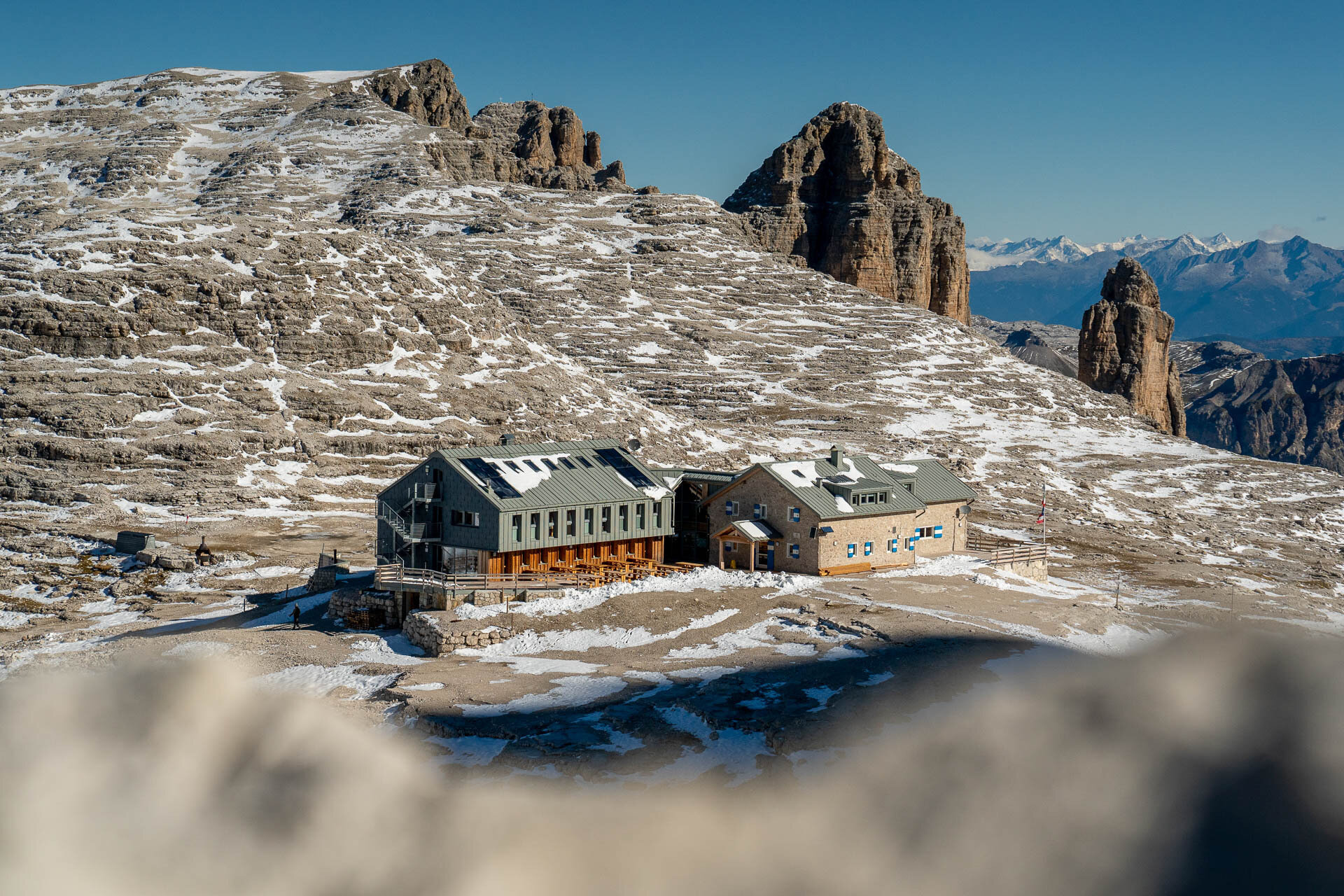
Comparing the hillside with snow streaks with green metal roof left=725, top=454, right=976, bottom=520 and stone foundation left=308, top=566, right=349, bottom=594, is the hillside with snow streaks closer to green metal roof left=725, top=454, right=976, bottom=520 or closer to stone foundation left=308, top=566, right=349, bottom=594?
green metal roof left=725, top=454, right=976, bottom=520

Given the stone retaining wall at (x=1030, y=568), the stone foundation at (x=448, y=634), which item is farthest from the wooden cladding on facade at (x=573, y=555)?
the stone retaining wall at (x=1030, y=568)

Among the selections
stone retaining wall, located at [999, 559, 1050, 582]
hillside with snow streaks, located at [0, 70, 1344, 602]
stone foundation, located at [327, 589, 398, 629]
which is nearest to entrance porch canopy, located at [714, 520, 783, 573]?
stone retaining wall, located at [999, 559, 1050, 582]

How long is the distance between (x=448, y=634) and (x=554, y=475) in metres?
12.7

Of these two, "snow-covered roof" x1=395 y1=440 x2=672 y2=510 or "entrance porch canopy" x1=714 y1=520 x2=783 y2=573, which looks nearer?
"snow-covered roof" x1=395 y1=440 x2=672 y2=510

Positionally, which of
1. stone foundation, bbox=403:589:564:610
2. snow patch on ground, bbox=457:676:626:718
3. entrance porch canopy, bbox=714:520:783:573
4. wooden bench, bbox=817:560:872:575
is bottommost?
snow patch on ground, bbox=457:676:626:718

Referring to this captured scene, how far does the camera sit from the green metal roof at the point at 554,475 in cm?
4962

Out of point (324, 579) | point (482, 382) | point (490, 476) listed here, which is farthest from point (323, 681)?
point (482, 382)

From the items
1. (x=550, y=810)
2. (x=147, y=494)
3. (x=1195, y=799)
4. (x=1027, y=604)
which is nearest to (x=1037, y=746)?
(x=1195, y=799)

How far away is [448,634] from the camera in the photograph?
40.9 meters

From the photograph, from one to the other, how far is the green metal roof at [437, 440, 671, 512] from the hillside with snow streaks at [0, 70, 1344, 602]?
3351 cm

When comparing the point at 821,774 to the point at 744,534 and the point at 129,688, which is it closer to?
the point at 129,688

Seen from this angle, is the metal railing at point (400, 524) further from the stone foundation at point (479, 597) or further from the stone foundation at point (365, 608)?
the stone foundation at point (479, 597)

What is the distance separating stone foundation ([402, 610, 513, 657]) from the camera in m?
40.8

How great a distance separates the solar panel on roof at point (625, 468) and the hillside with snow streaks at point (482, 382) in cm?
3420
